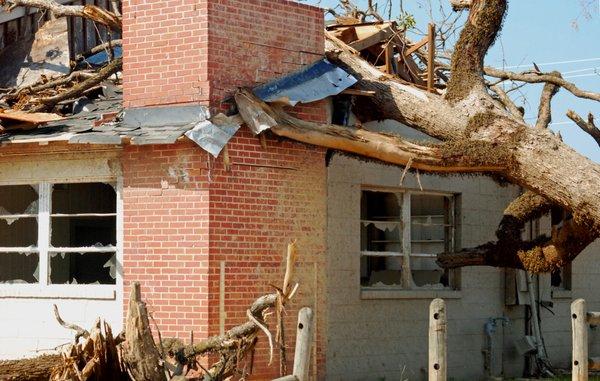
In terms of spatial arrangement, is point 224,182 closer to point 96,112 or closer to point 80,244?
point 96,112

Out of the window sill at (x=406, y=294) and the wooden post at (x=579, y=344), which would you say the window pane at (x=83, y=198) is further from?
the wooden post at (x=579, y=344)

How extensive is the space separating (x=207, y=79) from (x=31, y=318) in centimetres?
400

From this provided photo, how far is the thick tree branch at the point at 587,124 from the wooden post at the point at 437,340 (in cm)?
462

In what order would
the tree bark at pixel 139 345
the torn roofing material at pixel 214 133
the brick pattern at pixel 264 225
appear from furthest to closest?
the brick pattern at pixel 264 225
the torn roofing material at pixel 214 133
the tree bark at pixel 139 345

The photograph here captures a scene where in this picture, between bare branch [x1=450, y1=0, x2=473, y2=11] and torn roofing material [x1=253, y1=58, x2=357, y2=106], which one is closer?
torn roofing material [x1=253, y1=58, x2=357, y2=106]

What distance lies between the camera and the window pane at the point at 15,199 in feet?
51.8

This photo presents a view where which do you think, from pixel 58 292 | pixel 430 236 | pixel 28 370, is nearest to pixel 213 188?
pixel 58 292

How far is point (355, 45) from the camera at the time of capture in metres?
16.1

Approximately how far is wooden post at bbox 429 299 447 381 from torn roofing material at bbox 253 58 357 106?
3.65 m

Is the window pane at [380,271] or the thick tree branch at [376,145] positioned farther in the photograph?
the window pane at [380,271]

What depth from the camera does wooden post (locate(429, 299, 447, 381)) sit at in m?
11.2

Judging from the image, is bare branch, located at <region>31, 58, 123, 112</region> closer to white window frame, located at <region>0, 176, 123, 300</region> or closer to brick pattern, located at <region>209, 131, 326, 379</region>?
white window frame, located at <region>0, 176, 123, 300</region>

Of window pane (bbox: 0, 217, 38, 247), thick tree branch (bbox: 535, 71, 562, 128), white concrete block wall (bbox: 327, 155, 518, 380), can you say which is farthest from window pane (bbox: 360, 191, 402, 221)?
window pane (bbox: 0, 217, 38, 247)

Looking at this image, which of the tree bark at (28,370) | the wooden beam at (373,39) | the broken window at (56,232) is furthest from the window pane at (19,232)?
the wooden beam at (373,39)
